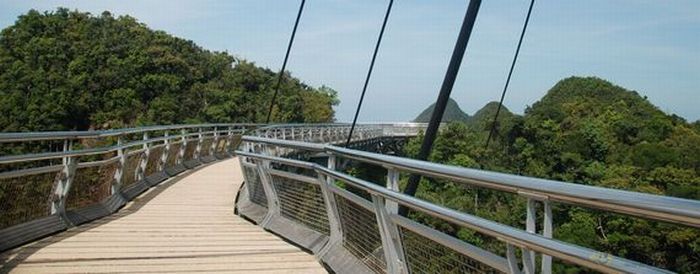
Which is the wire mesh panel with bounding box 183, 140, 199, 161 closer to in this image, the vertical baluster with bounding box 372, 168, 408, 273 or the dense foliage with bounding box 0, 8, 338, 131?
the vertical baluster with bounding box 372, 168, 408, 273

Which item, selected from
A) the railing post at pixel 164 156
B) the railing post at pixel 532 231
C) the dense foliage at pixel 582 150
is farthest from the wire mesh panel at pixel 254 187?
the dense foliage at pixel 582 150

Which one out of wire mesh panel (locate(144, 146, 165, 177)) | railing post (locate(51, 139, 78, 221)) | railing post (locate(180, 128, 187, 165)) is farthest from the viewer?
railing post (locate(180, 128, 187, 165))

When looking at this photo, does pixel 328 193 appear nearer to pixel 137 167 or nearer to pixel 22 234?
pixel 22 234

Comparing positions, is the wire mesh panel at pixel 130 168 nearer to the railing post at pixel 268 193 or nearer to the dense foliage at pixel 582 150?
the railing post at pixel 268 193

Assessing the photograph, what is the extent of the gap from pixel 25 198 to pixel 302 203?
8.86 ft

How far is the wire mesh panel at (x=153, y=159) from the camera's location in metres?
13.2

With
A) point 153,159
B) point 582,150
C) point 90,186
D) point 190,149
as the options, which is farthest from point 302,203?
point 582,150

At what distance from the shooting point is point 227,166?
1862 cm

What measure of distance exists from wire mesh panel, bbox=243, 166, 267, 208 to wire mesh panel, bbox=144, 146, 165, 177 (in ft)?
15.0

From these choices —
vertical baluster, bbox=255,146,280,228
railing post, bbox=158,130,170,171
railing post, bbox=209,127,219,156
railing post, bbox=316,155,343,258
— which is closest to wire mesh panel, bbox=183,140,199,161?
railing post, bbox=209,127,219,156

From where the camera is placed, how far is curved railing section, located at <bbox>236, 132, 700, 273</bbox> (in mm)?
1809

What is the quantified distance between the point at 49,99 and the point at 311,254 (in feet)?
194

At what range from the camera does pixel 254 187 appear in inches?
342

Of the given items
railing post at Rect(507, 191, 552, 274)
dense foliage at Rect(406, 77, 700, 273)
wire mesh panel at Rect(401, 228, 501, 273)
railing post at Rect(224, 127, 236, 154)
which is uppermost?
dense foliage at Rect(406, 77, 700, 273)
